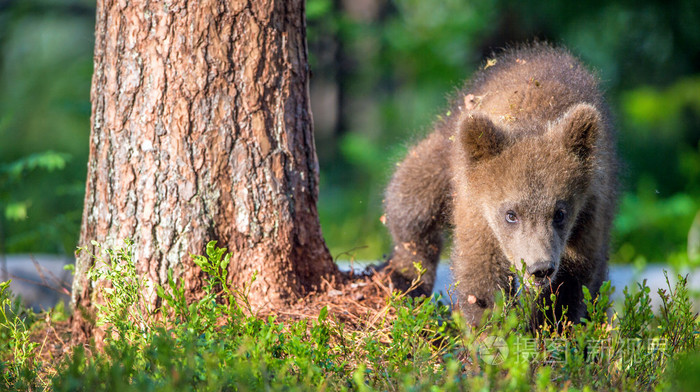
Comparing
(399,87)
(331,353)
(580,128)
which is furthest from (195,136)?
(399,87)

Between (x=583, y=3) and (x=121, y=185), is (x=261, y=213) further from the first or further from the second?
(x=583, y=3)

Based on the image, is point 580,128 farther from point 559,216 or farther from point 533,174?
point 559,216

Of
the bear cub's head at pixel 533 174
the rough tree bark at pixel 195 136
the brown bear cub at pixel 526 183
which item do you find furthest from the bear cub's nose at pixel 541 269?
the rough tree bark at pixel 195 136

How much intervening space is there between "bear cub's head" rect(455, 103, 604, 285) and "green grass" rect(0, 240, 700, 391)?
0.57 m

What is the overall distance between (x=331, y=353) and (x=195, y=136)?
1388mm

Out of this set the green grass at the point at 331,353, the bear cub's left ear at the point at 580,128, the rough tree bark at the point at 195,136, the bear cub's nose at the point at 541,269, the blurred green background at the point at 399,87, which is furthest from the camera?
the blurred green background at the point at 399,87

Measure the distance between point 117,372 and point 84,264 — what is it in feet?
6.13

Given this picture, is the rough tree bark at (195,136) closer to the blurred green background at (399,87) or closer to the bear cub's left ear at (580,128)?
the bear cub's left ear at (580,128)

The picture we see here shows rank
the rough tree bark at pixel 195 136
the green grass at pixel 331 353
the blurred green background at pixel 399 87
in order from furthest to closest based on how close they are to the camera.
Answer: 1. the blurred green background at pixel 399 87
2. the rough tree bark at pixel 195 136
3. the green grass at pixel 331 353

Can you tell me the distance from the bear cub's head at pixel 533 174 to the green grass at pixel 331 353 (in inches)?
22.6

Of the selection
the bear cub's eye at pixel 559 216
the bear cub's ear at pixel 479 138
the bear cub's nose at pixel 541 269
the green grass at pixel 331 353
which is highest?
the bear cub's ear at pixel 479 138

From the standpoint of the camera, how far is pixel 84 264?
409 centimetres

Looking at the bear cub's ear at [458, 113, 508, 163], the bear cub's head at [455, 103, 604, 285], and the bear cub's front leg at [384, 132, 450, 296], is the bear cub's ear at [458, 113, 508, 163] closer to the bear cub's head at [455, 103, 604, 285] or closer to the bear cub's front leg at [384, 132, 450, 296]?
the bear cub's head at [455, 103, 604, 285]

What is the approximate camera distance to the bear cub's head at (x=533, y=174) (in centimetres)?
Answer: 393
